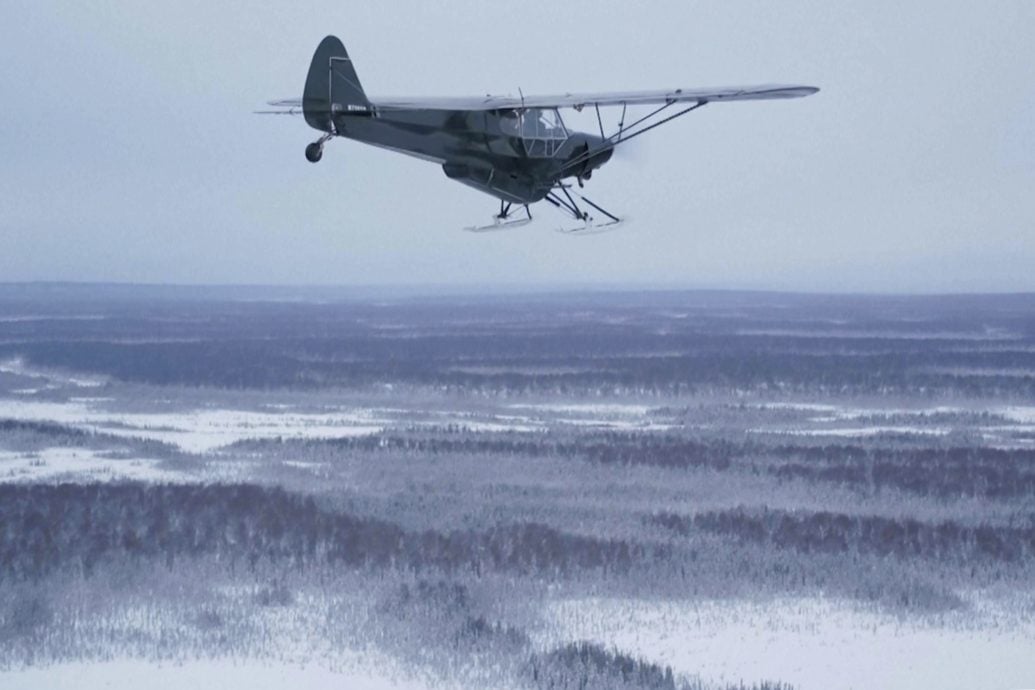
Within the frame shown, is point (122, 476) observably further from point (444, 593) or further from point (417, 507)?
point (444, 593)

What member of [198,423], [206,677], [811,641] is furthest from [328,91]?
[198,423]

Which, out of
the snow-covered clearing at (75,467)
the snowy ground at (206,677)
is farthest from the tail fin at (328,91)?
the snow-covered clearing at (75,467)

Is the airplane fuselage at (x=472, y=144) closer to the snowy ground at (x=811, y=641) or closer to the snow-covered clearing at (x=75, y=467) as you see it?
the snowy ground at (x=811, y=641)

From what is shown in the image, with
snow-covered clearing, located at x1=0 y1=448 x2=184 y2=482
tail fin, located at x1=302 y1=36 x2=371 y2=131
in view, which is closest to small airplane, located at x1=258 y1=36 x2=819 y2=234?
tail fin, located at x1=302 y1=36 x2=371 y2=131

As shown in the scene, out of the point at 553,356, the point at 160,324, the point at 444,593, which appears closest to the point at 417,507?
the point at 444,593

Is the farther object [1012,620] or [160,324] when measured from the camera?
[160,324]

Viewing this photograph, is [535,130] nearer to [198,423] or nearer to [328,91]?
[328,91]
